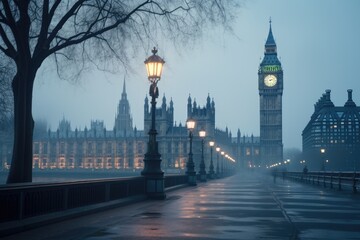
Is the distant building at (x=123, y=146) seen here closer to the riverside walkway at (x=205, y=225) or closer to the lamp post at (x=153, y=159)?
the lamp post at (x=153, y=159)

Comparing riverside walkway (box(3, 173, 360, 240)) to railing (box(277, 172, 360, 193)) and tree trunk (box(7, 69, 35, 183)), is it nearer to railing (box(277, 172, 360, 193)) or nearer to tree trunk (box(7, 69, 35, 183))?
tree trunk (box(7, 69, 35, 183))

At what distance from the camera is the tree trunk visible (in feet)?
50.5

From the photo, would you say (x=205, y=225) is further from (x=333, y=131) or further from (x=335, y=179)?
(x=333, y=131)

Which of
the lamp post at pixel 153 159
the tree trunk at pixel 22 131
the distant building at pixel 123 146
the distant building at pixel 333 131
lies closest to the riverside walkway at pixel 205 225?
the tree trunk at pixel 22 131

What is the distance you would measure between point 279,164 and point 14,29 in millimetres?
190815

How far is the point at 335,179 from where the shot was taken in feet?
134

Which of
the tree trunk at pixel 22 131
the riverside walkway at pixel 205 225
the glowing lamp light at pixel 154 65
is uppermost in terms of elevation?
the glowing lamp light at pixel 154 65

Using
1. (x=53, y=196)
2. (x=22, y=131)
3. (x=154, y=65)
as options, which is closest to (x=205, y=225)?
(x=53, y=196)

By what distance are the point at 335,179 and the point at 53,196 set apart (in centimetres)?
3285

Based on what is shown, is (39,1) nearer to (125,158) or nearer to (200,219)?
(200,219)

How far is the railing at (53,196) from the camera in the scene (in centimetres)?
1023

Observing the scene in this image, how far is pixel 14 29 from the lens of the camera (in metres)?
15.4

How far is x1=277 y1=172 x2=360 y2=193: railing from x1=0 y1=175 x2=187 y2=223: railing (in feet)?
53.3

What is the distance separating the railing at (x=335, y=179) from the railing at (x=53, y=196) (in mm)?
16233
